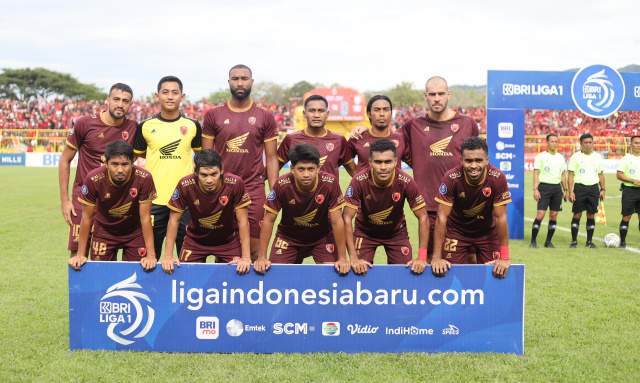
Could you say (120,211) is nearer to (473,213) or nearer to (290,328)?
(290,328)

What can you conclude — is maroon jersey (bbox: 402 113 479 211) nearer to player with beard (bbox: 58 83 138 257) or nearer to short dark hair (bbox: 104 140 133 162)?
short dark hair (bbox: 104 140 133 162)

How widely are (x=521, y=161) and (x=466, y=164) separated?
7.05m

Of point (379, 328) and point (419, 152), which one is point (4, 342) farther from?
point (419, 152)

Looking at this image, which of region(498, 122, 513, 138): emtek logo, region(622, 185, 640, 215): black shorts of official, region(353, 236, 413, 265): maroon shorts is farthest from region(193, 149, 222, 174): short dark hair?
region(622, 185, 640, 215): black shorts of official

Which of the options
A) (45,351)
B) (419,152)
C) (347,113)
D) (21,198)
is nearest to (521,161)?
(419,152)

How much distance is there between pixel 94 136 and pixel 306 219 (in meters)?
2.43

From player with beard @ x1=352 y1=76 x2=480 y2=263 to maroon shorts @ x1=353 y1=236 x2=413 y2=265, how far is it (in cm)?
47

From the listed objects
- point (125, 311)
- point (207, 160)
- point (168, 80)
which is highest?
point (168, 80)

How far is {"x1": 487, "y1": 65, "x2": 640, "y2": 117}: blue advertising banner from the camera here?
11125 mm

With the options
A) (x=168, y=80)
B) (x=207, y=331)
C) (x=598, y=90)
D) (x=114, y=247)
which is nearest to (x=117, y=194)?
(x=114, y=247)

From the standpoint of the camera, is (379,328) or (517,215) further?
(517,215)

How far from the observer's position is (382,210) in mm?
5387

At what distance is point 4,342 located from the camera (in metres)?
4.91

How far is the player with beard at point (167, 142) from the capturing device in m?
5.72
